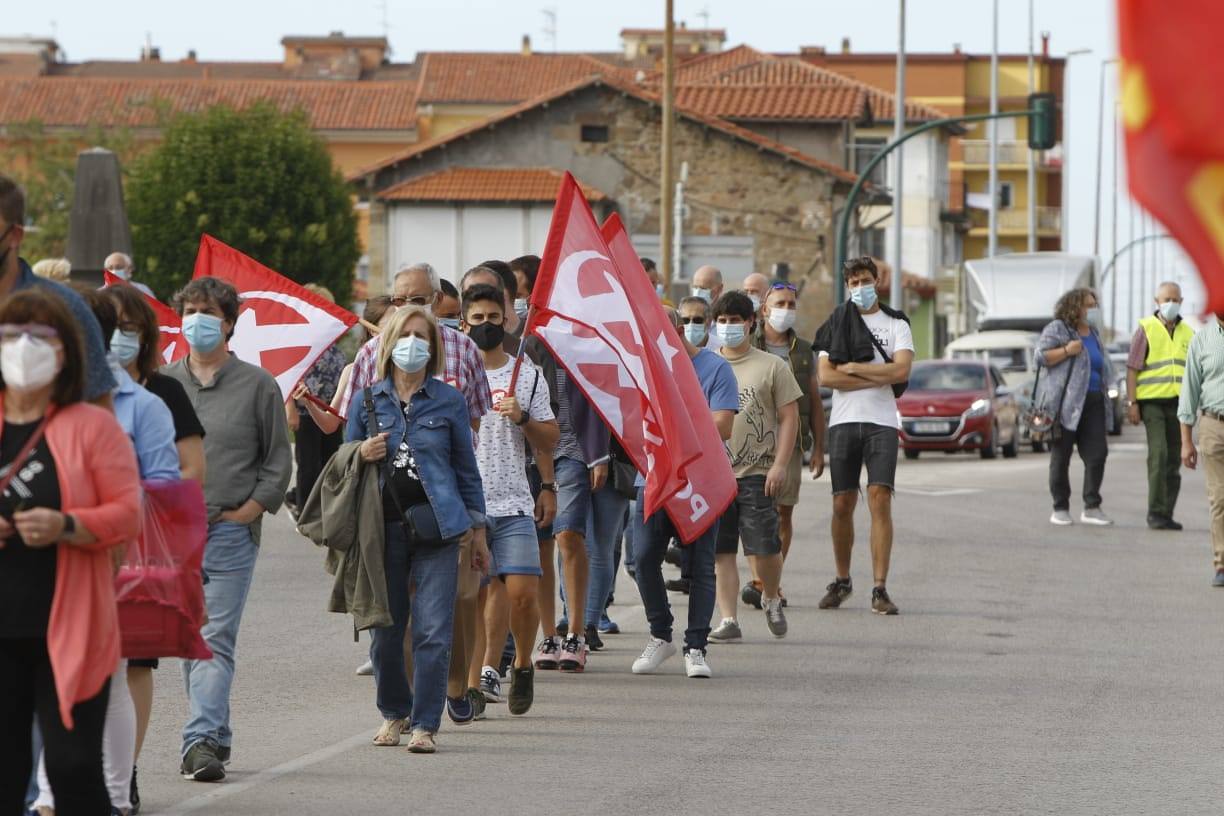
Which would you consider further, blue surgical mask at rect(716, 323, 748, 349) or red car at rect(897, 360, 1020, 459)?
red car at rect(897, 360, 1020, 459)

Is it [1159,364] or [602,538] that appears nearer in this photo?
[602,538]

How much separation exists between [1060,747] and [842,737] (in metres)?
0.85

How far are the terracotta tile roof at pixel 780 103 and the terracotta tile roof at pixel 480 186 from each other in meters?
5.82

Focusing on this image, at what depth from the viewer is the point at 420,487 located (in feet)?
27.4

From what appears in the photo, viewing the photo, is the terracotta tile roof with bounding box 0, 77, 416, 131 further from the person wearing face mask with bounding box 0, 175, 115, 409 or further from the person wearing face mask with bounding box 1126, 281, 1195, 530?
the person wearing face mask with bounding box 0, 175, 115, 409

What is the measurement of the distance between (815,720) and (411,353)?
2461mm

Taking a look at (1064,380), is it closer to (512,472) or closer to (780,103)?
(512,472)

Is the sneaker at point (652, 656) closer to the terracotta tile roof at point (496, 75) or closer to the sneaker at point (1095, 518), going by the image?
the sneaker at point (1095, 518)

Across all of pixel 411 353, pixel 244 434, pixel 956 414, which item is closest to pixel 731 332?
pixel 411 353

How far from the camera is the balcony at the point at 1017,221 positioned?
376ft

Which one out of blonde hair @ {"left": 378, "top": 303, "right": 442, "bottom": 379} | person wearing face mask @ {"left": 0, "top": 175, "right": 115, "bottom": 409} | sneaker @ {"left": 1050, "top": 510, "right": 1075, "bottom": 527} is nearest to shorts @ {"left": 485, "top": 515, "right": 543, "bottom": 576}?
blonde hair @ {"left": 378, "top": 303, "right": 442, "bottom": 379}

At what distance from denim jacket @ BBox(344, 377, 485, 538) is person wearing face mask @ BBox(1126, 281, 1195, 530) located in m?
11.8

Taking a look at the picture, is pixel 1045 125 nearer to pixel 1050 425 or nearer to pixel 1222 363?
pixel 1050 425

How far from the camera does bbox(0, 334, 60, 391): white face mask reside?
566cm
